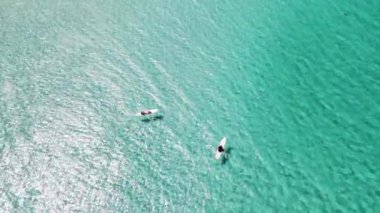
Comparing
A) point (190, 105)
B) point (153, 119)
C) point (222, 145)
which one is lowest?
point (153, 119)

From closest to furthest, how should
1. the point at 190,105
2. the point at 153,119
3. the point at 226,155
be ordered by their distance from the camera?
the point at 226,155
the point at 153,119
the point at 190,105

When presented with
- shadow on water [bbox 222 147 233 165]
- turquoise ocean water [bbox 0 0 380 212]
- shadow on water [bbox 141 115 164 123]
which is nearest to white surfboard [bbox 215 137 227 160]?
shadow on water [bbox 222 147 233 165]

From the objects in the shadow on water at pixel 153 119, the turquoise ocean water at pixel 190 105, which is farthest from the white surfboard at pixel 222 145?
the shadow on water at pixel 153 119

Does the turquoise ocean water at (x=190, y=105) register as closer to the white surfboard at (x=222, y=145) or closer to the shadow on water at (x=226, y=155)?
the shadow on water at (x=226, y=155)

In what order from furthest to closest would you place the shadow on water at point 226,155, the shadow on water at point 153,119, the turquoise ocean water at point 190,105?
the shadow on water at point 153,119
the shadow on water at point 226,155
the turquoise ocean water at point 190,105

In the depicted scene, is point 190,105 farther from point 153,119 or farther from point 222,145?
point 222,145

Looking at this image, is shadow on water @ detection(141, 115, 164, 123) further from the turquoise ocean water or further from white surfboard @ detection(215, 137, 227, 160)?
white surfboard @ detection(215, 137, 227, 160)

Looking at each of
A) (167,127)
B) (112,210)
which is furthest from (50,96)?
(112,210)

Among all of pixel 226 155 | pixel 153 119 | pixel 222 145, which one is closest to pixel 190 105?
pixel 153 119

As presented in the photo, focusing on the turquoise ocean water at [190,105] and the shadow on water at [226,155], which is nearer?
the turquoise ocean water at [190,105]
